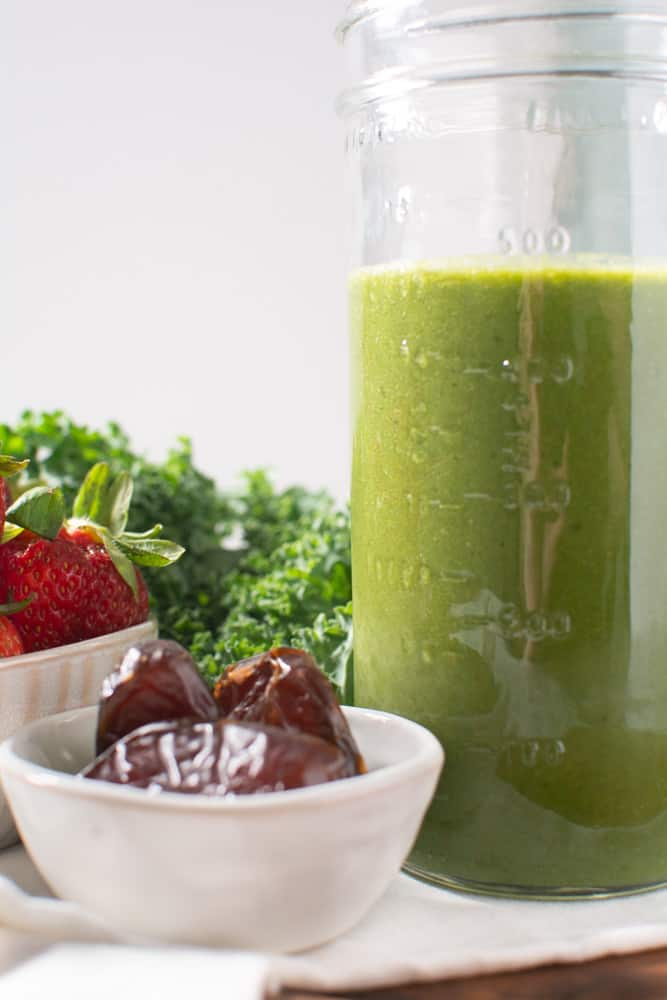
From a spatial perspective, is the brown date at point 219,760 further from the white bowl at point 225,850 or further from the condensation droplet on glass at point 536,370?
the condensation droplet on glass at point 536,370

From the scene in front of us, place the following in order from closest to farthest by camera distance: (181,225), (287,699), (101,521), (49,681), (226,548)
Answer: (287,699) → (49,681) → (101,521) → (226,548) → (181,225)

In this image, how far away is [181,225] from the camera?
2314mm

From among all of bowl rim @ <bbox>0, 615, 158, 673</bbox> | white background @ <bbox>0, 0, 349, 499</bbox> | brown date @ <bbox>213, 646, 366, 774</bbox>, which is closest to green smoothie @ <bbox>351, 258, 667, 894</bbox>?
brown date @ <bbox>213, 646, 366, 774</bbox>

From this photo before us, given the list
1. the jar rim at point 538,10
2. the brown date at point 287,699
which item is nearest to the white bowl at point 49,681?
the brown date at point 287,699

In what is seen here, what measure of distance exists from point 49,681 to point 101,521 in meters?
0.23

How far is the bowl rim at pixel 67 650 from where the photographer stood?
2.76 ft

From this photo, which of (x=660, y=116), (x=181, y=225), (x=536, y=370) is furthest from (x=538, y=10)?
(x=181, y=225)

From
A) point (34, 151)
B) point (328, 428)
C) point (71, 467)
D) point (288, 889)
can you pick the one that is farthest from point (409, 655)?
point (34, 151)

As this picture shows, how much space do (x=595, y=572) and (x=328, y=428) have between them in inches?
64.3

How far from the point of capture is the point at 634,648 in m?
0.77

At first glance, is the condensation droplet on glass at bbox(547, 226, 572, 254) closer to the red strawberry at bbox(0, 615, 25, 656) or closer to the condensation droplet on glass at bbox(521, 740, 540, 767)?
the condensation droplet on glass at bbox(521, 740, 540, 767)

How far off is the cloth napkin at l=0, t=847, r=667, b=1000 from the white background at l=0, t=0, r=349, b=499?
61.1 inches

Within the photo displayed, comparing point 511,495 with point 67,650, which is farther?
point 67,650

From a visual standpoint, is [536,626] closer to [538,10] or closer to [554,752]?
[554,752]
